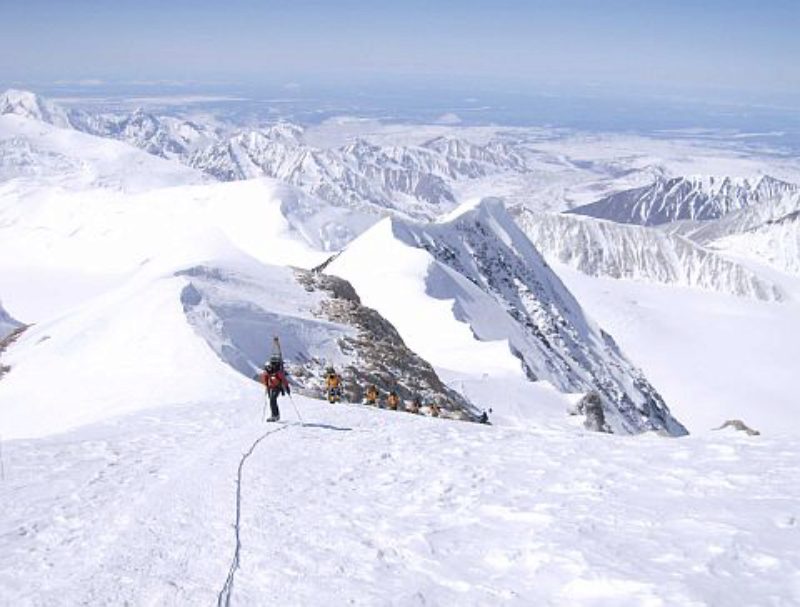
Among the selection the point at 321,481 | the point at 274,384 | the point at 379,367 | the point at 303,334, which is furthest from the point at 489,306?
the point at 321,481

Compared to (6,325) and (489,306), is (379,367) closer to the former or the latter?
(489,306)

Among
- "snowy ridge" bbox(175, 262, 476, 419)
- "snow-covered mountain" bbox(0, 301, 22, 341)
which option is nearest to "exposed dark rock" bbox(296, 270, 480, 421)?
"snowy ridge" bbox(175, 262, 476, 419)

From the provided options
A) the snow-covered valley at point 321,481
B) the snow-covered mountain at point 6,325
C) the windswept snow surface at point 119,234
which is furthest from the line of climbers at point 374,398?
the windswept snow surface at point 119,234

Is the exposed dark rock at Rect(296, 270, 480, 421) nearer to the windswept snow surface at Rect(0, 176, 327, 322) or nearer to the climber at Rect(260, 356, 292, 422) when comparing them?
the climber at Rect(260, 356, 292, 422)

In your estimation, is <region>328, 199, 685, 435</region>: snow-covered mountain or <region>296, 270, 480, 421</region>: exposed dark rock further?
<region>328, 199, 685, 435</region>: snow-covered mountain

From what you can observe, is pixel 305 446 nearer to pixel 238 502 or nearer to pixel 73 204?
pixel 238 502

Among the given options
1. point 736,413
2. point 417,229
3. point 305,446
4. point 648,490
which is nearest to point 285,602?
point 648,490

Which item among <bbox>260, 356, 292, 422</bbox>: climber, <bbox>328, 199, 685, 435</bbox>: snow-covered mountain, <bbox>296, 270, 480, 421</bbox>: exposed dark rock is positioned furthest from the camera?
<bbox>328, 199, 685, 435</bbox>: snow-covered mountain
